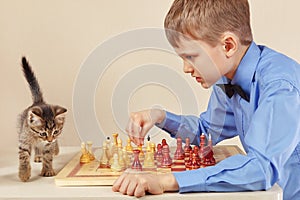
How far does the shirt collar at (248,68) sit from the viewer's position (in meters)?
1.01

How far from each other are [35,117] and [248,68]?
0.40 meters

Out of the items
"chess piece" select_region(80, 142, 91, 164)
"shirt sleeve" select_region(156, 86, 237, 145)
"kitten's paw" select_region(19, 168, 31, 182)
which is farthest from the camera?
"shirt sleeve" select_region(156, 86, 237, 145)

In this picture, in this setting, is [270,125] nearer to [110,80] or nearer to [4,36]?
[110,80]

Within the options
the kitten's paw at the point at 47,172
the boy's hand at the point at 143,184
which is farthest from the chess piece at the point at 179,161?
the kitten's paw at the point at 47,172

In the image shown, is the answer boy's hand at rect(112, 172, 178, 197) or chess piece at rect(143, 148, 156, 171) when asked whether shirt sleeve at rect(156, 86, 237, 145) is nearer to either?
chess piece at rect(143, 148, 156, 171)

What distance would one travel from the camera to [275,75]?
919 mm

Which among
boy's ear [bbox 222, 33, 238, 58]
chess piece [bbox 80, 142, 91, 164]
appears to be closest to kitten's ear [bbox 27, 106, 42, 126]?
chess piece [bbox 80, 142, 91, 164]

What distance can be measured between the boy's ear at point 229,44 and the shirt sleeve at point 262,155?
0.15 meters

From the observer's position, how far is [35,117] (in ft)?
3.14

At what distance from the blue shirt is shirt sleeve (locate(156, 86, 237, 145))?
135 millimetres

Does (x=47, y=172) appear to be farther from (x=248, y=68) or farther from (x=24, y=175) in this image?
(x=248, y=68)

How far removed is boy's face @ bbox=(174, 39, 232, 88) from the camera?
38.6 inches

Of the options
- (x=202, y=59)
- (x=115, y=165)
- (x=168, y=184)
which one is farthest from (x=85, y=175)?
(x=202, y=59)

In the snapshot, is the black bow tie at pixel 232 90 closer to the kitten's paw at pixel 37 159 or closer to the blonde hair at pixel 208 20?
the blonde hair at pixel 208 20
